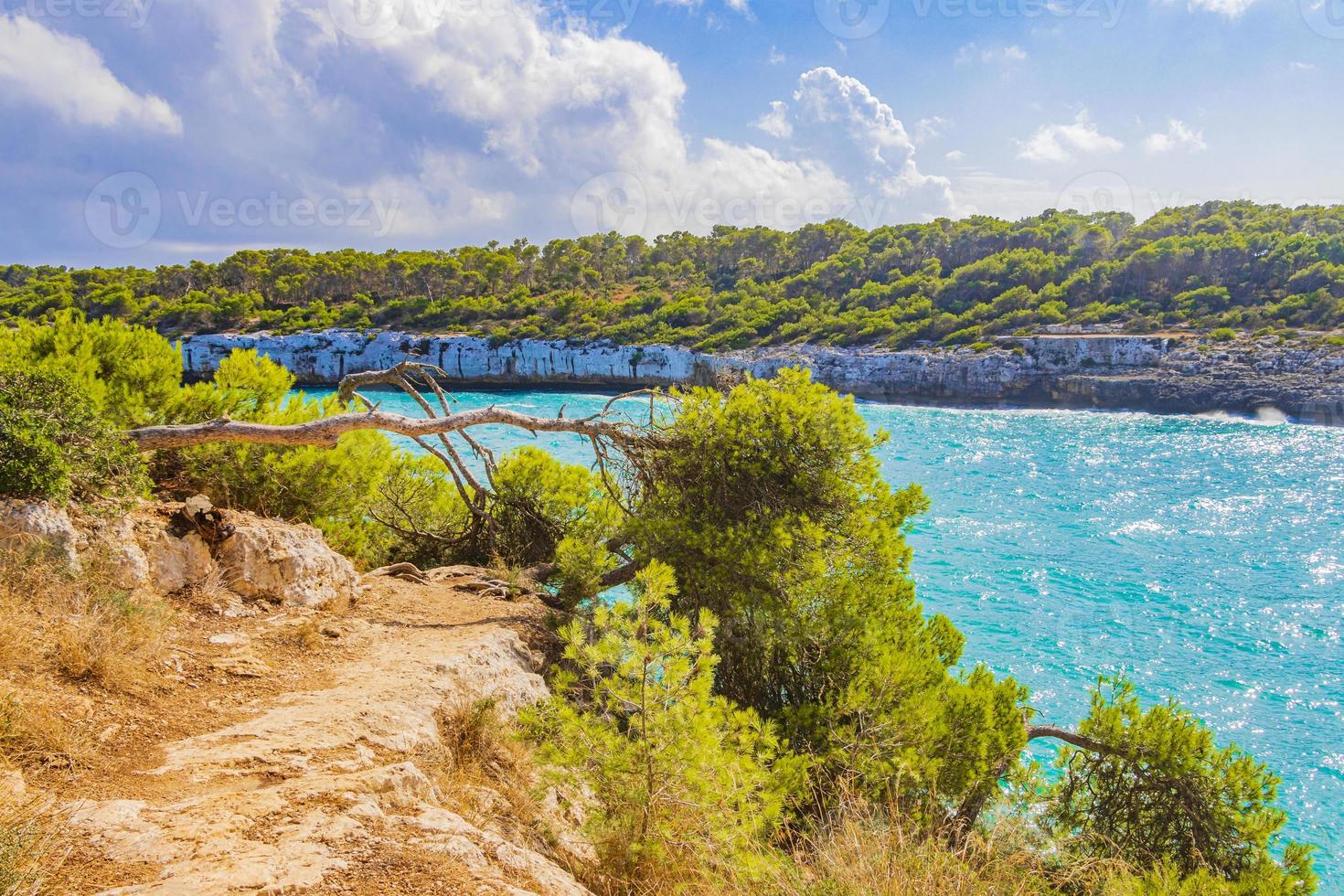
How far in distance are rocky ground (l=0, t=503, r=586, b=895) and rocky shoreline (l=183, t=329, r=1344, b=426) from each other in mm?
27486

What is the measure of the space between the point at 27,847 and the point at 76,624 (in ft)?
7.06

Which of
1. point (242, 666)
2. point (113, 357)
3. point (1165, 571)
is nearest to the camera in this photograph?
point (242, 666)

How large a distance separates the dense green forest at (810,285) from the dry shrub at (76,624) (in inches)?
1873

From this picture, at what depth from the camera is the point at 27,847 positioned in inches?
91.6

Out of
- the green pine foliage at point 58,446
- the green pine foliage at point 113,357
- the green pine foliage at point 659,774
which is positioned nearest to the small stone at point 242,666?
the green pine foliage at point 58,446

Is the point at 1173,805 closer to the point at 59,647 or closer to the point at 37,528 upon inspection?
the point at 59,647

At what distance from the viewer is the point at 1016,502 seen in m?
24.4

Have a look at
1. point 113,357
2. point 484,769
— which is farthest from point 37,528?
point 113,357

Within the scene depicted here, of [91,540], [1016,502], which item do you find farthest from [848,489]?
[1016,502]

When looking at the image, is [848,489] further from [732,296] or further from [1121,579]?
[732,296]

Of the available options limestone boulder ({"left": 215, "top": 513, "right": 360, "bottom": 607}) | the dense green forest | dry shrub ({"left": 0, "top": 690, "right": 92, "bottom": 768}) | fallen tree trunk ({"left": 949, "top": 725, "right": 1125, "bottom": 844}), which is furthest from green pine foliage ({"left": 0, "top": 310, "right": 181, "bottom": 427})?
the dense green forest

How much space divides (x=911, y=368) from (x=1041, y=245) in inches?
1032

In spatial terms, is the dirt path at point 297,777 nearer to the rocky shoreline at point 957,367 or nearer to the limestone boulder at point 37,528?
the limestone boulder at point 37,528

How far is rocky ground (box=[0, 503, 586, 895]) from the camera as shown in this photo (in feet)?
8.77
